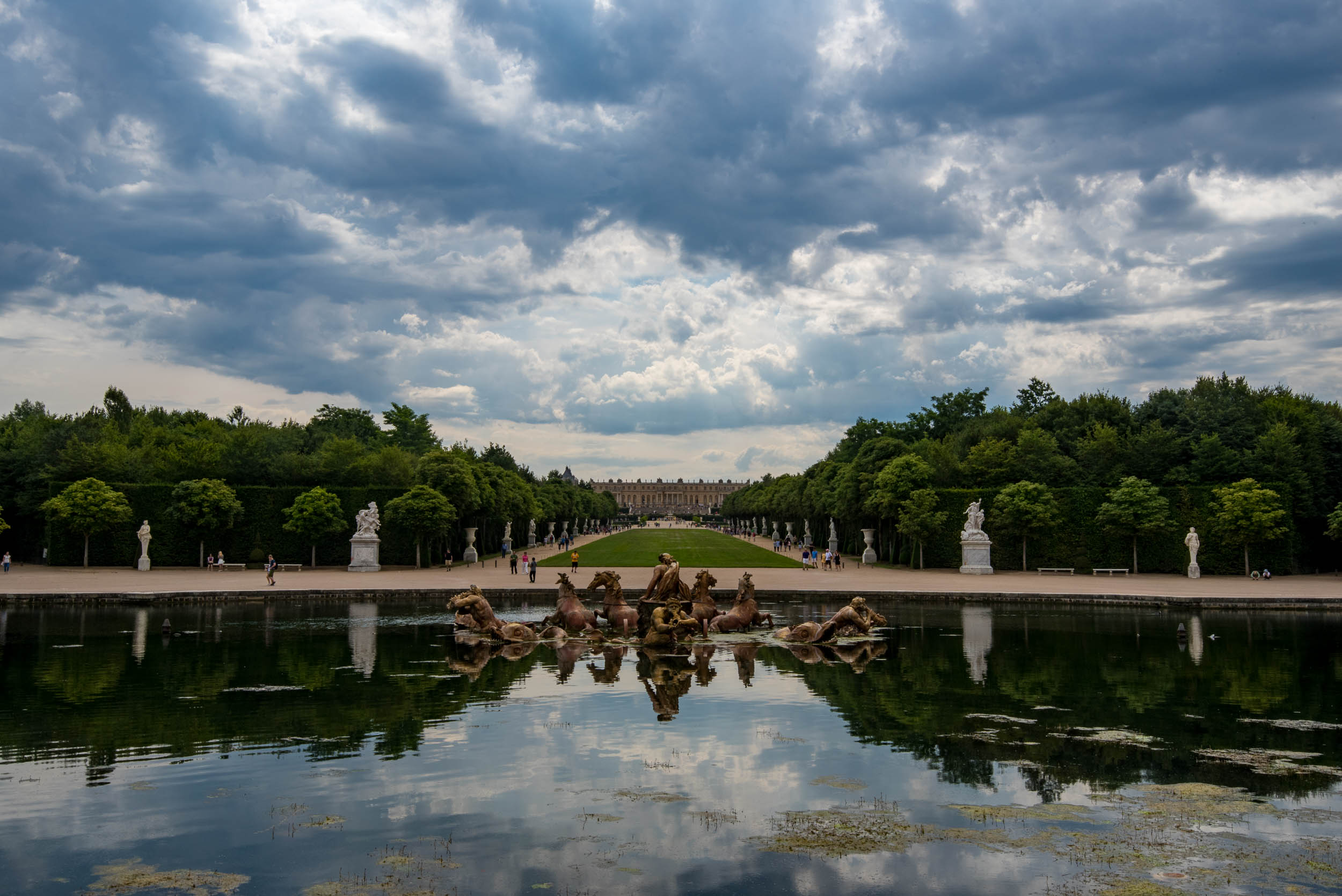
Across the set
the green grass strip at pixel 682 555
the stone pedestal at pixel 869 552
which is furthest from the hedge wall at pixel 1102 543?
the green grass strip at pixel 682 555

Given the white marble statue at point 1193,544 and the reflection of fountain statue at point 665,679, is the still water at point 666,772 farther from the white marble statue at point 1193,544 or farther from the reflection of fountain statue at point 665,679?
the white marble statue at point 1193,544

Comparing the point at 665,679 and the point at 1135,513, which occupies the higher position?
the point at 1135,513

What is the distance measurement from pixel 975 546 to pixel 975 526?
0.94m

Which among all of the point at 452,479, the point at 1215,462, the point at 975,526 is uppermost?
the point at 1215,462

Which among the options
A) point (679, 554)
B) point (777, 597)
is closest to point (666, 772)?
point (777, 597)

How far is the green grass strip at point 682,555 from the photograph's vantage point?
4556 cm

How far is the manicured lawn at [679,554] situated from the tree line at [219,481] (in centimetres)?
574

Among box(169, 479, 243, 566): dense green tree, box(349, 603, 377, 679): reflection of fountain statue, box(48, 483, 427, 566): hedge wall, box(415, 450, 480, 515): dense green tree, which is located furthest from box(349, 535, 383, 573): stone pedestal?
box(349, 603, 377, 679): reflection of fountain statue

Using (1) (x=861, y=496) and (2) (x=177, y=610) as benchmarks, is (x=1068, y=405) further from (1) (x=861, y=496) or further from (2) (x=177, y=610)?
(2) (x=177, y=610)

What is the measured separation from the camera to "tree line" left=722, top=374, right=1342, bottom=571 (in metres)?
40.6

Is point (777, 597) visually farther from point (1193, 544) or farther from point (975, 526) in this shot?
point (1193, 544)

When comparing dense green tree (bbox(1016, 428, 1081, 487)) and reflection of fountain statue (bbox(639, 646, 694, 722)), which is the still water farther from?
dense green tree (bbox(1016, 428, 1081, 487))

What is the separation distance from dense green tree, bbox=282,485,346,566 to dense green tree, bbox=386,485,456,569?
8.35ft

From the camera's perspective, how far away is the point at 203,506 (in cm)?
4231
